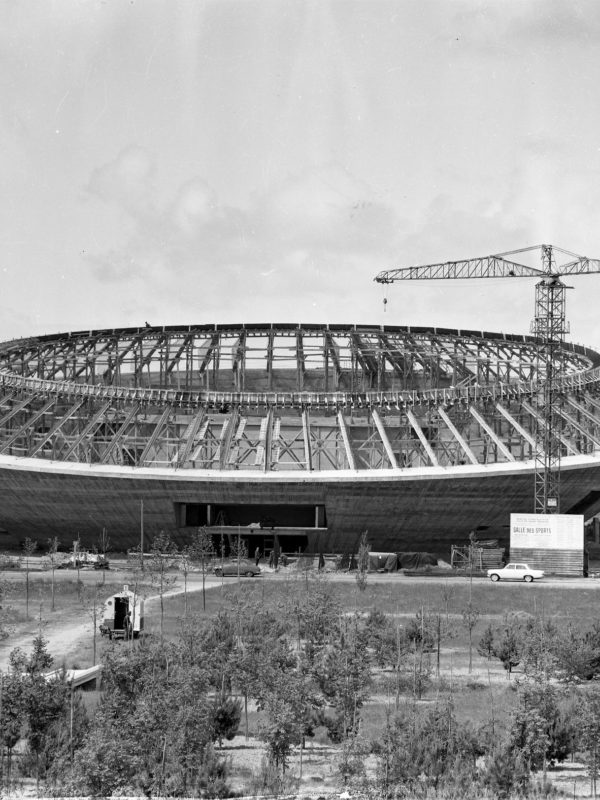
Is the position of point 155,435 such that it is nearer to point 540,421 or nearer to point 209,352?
point 209,352

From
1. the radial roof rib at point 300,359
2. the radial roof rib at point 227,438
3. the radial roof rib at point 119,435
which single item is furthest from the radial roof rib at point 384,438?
the radial roof rib at point 119,435

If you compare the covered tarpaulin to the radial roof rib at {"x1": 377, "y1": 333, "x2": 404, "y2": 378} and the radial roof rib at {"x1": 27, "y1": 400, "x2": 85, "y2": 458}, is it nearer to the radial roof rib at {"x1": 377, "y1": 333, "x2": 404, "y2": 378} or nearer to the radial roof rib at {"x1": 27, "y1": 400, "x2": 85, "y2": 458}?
the radial roof rib at {"x1": 27, "y1": 400, "x2": 85, "y2": 458}

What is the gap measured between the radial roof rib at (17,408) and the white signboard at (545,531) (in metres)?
31.3

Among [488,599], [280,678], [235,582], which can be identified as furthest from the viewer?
[235,582]

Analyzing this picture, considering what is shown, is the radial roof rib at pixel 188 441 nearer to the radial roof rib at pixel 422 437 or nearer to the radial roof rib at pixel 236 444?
the radial roof rib at pixel 236 444

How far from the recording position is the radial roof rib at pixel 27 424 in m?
68.4

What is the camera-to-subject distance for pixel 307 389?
89375mm

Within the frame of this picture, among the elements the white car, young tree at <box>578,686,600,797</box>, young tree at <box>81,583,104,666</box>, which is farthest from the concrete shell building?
young tree at <box>578,686,600,797</box>

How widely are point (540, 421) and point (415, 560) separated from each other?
33.5 ft

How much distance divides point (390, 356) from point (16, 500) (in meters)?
29.8

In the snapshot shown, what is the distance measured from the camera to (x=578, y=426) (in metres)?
67.1

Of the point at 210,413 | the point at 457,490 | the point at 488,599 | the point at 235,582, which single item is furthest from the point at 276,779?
the point at 210,413

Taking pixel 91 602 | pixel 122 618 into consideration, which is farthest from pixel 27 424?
pixel 122 618

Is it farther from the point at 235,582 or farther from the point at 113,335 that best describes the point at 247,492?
the point at 113,335
